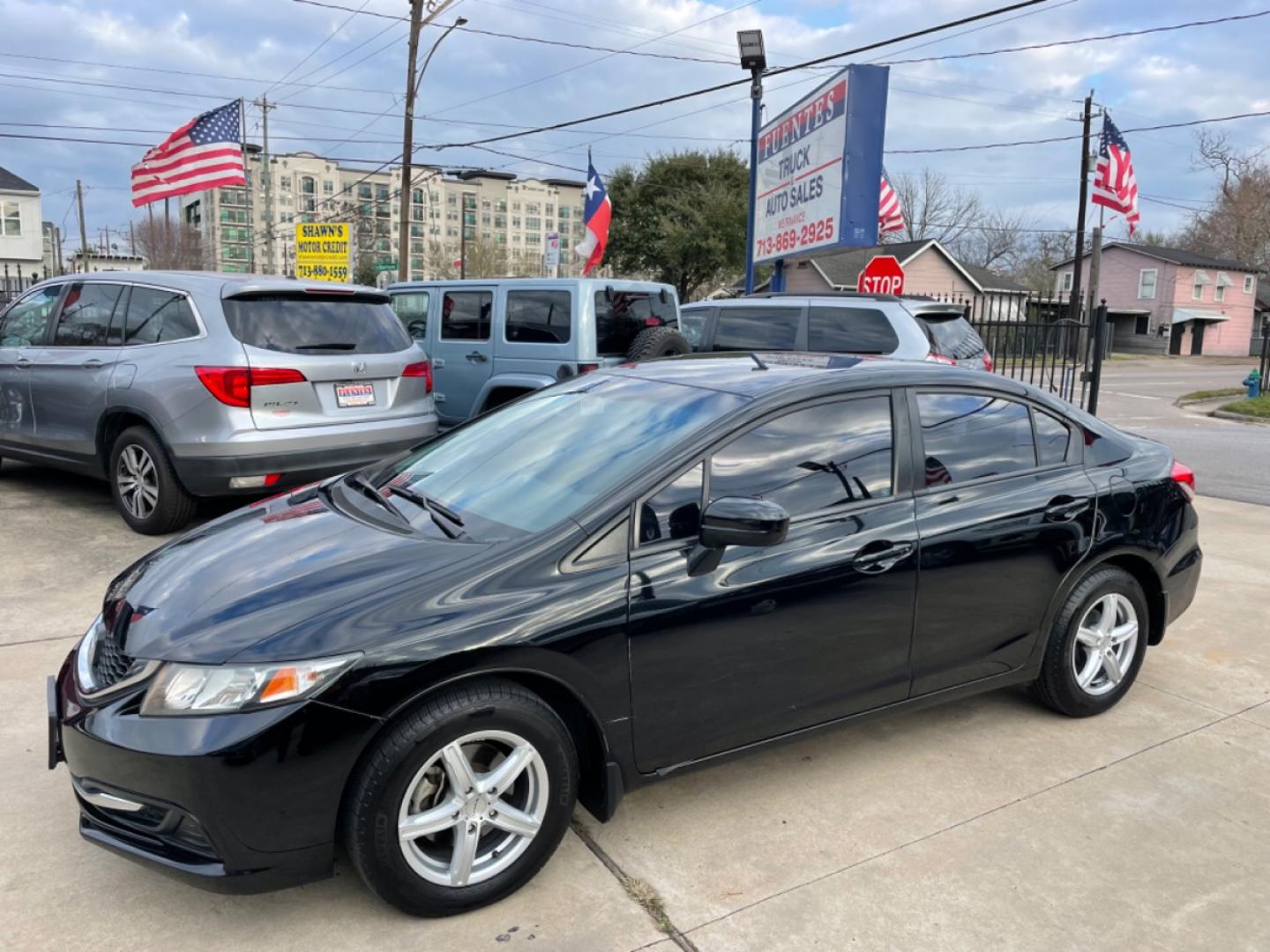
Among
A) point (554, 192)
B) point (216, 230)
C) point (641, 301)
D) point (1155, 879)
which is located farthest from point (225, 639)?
point (554, 192)

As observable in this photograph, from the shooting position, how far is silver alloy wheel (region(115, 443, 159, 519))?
6.18m

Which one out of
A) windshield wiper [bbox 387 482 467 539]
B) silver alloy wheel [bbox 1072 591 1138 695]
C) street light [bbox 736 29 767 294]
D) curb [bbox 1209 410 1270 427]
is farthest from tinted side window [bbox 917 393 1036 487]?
curb [bbox 1209 410 1270 427]

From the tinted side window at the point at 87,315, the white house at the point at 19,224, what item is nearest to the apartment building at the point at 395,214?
the white house at the point at 19,224

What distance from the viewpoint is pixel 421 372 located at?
6.88 meters

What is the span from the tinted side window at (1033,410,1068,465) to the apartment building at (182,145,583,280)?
2677 inches

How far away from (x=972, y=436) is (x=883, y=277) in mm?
12155

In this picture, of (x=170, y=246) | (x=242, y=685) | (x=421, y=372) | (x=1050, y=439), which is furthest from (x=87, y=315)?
(x=170, y=246)

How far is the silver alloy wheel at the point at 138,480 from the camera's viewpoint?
618cm

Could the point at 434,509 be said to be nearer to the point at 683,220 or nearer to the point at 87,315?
the point at 87,315

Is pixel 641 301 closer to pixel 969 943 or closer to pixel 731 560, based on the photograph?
pixel 731 560

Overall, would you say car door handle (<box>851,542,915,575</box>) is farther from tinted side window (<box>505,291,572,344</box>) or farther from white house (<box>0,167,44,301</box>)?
white house (<box>0,167,44,301</box>)

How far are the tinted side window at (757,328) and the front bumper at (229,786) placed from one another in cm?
A: 791

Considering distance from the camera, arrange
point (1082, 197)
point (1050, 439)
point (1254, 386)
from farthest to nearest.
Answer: point (1082, 197)
point (1254, 386)
point (1050, 439)

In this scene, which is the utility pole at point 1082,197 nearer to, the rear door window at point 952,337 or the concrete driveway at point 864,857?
the rear door window at point 952,337
